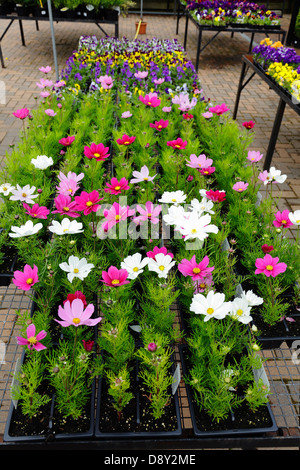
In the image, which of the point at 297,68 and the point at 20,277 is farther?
the point at 297,68

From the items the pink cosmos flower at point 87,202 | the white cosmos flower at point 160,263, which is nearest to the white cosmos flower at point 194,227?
the white cosmos flower at point 160,263

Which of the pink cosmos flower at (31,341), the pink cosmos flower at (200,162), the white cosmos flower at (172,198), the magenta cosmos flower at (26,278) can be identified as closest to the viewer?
the pink cosmos flower at (31,341)

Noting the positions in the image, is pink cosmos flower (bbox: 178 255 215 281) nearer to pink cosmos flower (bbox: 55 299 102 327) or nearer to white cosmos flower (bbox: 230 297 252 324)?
white cosmos flower (bbox: 230 297 252 324)

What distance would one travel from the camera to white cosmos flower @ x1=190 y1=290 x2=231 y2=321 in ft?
4.54

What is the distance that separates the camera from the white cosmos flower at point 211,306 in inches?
54.4

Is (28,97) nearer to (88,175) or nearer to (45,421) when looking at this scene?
(88,175)

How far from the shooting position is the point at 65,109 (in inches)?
145

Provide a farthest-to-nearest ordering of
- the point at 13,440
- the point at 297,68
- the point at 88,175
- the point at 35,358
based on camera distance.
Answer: the point at 297,68
the point at 88,175
the point at 35,358
the point at 13,440

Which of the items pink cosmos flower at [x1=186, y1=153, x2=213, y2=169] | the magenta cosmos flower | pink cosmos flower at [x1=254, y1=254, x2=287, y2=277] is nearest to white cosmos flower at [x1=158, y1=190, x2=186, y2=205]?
pink cosmos flower at [x1=186, y1=153, x2=213, y2=169]

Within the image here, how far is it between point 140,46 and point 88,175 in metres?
4.51

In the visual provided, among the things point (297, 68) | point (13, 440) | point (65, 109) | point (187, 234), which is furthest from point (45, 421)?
point (297, 68)

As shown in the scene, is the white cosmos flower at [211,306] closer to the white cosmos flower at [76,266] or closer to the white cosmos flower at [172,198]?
the white cosmos flower at [76,266]

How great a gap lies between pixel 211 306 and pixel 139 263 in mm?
353

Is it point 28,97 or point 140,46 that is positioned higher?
point 140,46
